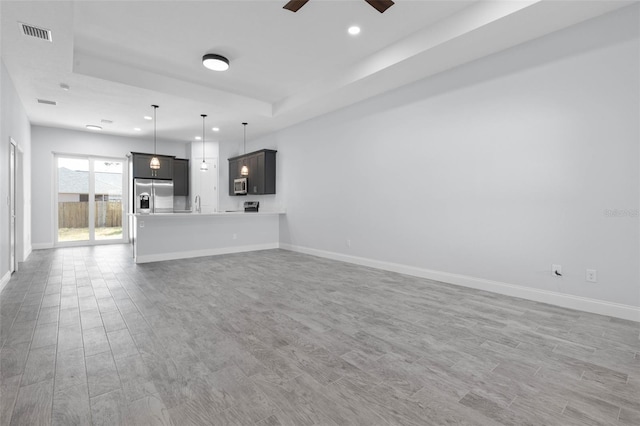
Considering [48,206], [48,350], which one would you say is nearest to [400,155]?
[48,350]

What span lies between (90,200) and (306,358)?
8449 mm

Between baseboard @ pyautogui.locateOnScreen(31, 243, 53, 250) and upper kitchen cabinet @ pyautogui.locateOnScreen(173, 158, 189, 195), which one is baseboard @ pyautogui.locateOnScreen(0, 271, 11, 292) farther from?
upper kitchen cabinet @ pyautogui.locateOnScreen(173, 158, 189, 195)

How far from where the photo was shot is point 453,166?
4.26 metres

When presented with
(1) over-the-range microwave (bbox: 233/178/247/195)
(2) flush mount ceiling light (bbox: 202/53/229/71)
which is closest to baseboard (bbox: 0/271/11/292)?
(2) flush mount ceiling light (bbox: 202/53/229/71)

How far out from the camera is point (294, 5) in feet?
10.1

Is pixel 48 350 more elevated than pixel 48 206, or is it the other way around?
pixel 48 206

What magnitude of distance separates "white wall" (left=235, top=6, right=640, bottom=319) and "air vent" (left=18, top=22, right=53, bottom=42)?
430 centimetres

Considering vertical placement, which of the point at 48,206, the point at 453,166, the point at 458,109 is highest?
the point at 458,109

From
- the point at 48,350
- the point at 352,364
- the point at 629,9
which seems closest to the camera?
the point at 352,364

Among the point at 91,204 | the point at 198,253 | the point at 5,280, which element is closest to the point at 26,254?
the point at 91,204

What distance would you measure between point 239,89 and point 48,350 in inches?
188

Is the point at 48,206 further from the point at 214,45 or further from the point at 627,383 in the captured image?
the point at 627,383

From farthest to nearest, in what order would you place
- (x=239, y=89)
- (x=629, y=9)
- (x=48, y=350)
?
(x=239, y=89), (x=629, y=9), (x=48, y=350)

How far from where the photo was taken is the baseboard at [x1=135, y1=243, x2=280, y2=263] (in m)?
5.73
